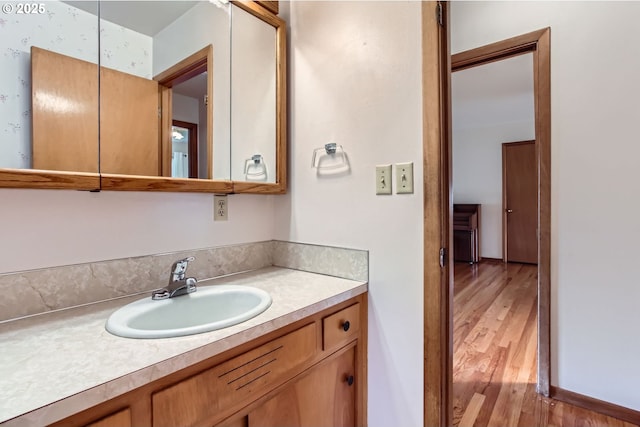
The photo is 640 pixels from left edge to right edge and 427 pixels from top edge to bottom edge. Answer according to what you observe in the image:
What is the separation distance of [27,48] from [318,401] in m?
1.37

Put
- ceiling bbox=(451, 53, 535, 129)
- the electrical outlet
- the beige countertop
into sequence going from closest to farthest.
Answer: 1. the beige countertop
2. the electrical outlet
3. ceiling bbox=(451, 53, 535, 129)

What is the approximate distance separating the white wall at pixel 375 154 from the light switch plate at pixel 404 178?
21 millimetres

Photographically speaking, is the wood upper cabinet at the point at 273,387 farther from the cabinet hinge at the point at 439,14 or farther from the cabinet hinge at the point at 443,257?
the cabinet hinge at the point at 439,14

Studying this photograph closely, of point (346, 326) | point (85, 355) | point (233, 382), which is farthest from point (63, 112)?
point (346, 326)

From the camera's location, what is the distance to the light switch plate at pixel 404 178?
3.69 feet

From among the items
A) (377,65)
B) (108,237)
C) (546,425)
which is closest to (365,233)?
(377,65)

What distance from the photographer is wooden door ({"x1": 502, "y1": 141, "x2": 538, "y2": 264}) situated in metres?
4.95

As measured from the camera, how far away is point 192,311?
1.07 meters

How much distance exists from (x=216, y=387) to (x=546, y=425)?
169 cm

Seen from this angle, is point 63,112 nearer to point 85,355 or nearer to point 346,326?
point 85,355

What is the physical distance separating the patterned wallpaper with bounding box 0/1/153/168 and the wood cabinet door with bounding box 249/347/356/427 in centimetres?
96

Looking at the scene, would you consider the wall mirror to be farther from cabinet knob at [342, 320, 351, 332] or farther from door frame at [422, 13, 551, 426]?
door frame at [422, 13, 551, 426]

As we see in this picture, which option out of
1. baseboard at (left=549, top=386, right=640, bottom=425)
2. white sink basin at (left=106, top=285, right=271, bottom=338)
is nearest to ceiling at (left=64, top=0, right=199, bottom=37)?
white sink basin at (left=106, top=285, right=271, bottom=338)

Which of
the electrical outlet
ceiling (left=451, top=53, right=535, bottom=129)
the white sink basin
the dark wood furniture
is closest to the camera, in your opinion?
the white sink basin
